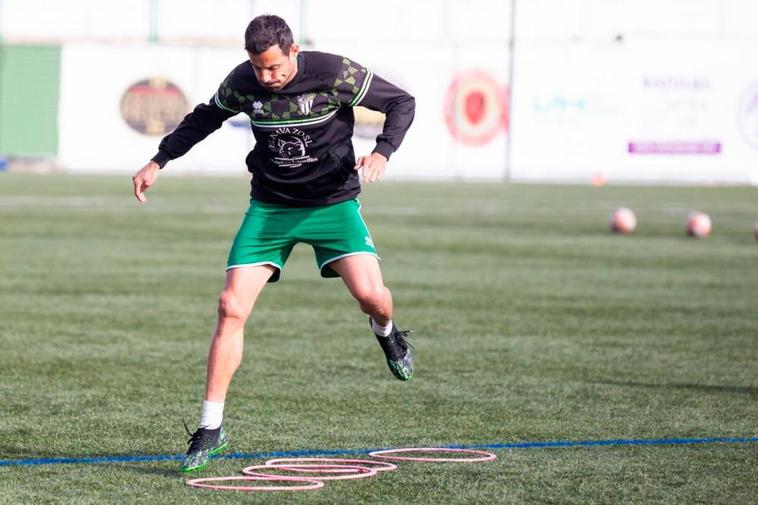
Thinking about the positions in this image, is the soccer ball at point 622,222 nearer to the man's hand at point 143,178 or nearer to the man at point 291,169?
the man at point 291,169

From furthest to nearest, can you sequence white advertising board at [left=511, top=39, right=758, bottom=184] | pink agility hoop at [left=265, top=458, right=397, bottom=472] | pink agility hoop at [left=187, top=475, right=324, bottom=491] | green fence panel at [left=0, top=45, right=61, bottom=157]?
green fence panel at [left=0, top=45, right=61, bottom=157] < white advertising board at [left=511, top=39, right=758, bottom=184] < pink agility hoop at [left=265, top=458, right=397, bottom=472] < pink agility hoop at [left=187, top=475, right=324, bottom=491]

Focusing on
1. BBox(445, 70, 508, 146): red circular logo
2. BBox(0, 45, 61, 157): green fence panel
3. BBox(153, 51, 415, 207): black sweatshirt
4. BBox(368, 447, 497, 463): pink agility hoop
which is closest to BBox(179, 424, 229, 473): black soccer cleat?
BBox(368, 447, 497, 463): pink agility hoop

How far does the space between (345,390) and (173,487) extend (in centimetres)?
294

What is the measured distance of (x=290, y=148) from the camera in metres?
7.64

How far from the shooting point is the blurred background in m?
49.3

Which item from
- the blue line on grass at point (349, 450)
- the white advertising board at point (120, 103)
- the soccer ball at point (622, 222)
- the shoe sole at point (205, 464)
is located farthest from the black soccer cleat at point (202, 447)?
the white advertising board at point (120, 103)

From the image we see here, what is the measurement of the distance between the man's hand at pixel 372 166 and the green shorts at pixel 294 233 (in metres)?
0.36

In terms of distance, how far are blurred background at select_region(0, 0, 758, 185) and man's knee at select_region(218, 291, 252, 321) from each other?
4123 centimetres

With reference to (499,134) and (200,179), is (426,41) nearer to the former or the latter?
(499,134)

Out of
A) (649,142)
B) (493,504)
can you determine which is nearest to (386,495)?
(493,504)

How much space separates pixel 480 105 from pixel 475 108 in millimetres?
238

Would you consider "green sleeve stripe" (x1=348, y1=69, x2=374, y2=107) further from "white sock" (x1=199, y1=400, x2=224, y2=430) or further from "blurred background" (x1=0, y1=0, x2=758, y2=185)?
"blurred background" (x1=0, y1=0, x2=758, y2=185)

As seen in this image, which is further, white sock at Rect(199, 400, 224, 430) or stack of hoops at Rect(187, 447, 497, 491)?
white sock at Rect(199, 400, 224, 430)

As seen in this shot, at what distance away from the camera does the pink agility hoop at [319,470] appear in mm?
6980
